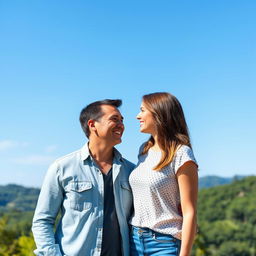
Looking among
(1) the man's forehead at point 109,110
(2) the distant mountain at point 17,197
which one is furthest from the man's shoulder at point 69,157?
(2) the distant mountain at point 17,197

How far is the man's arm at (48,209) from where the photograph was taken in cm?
291

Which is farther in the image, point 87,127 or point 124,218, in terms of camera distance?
point 87,127

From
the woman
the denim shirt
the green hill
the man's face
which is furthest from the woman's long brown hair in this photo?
the green hill

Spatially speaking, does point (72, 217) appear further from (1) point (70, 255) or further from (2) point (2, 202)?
(2) point (2, 202)

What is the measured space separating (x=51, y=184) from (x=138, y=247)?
2.21 feet

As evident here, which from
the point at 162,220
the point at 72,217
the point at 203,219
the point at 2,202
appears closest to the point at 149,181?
the point at 162,220

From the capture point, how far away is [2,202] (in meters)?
157

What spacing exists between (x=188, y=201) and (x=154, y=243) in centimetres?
34

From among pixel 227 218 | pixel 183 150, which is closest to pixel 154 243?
pixel 183 150

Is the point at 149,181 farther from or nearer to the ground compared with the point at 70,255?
farther from the ground

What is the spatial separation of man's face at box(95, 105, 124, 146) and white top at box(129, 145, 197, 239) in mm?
350

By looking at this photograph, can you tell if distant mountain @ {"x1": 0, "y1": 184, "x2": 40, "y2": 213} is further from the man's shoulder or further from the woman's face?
the woman's face

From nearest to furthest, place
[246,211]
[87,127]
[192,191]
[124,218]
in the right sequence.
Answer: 1. [192,191]
2. [124,218]
3. [87,127]
4. [246,211]

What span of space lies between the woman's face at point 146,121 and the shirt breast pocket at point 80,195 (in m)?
0.50
